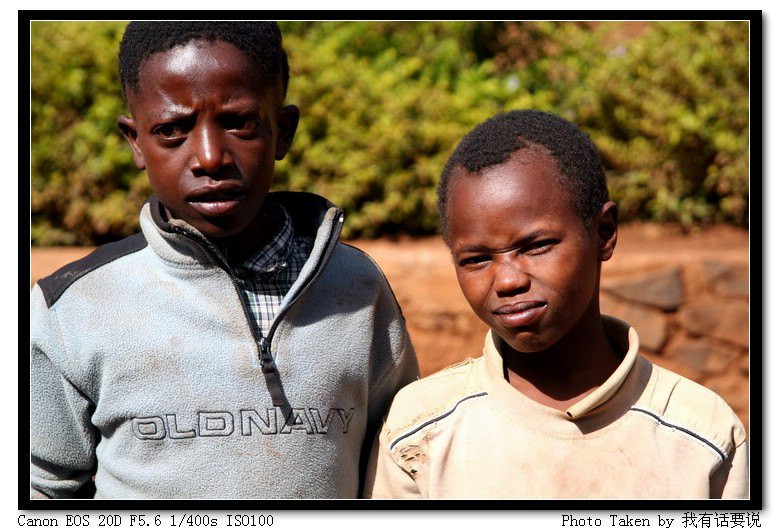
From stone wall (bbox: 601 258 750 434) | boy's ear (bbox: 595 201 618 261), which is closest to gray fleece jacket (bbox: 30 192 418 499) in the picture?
boy's ear (bbox: 595 201 618 261)

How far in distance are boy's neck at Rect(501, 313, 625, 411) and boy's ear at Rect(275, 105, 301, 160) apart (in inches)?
28.7

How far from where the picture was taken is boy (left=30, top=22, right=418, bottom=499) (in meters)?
2.21

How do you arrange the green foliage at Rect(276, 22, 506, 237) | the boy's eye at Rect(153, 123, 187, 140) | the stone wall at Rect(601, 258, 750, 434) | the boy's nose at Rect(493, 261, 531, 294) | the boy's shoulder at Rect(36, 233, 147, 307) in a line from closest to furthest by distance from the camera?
the boy's nose at Rect(493, 261, 531, 294), the boy's eye at Rect(153, 123, 187, 140), the boy's shoulder at Rect(36, 233, 147, 307), the stone wall at Rect(601, 258, 750, 434), the green foliage at Rect(276, 22, 506, 237)

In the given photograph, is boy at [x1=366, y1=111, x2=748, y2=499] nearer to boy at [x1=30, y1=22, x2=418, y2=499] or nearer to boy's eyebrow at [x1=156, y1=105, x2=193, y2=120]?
boy at [x1=30, y1=22, x2=418, y2=499]

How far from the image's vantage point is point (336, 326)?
2.41 metres

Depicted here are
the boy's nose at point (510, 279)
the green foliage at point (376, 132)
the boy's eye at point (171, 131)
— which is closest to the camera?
the boy's nose at point (510, 279)

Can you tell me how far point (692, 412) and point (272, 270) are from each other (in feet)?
3.48

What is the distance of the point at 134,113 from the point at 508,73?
367 cm

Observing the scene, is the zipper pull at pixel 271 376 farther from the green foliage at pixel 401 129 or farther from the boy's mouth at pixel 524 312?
the green foliage at pixel 401 129

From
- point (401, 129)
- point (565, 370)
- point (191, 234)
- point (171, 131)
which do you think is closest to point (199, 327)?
point (191, 234)

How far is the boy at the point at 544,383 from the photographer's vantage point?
2.13 metres

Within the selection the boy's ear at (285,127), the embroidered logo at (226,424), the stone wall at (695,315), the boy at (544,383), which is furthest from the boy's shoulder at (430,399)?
the stone wall at (695,315)

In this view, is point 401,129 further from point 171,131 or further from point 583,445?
point 583,445

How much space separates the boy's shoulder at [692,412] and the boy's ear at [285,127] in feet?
3.45
